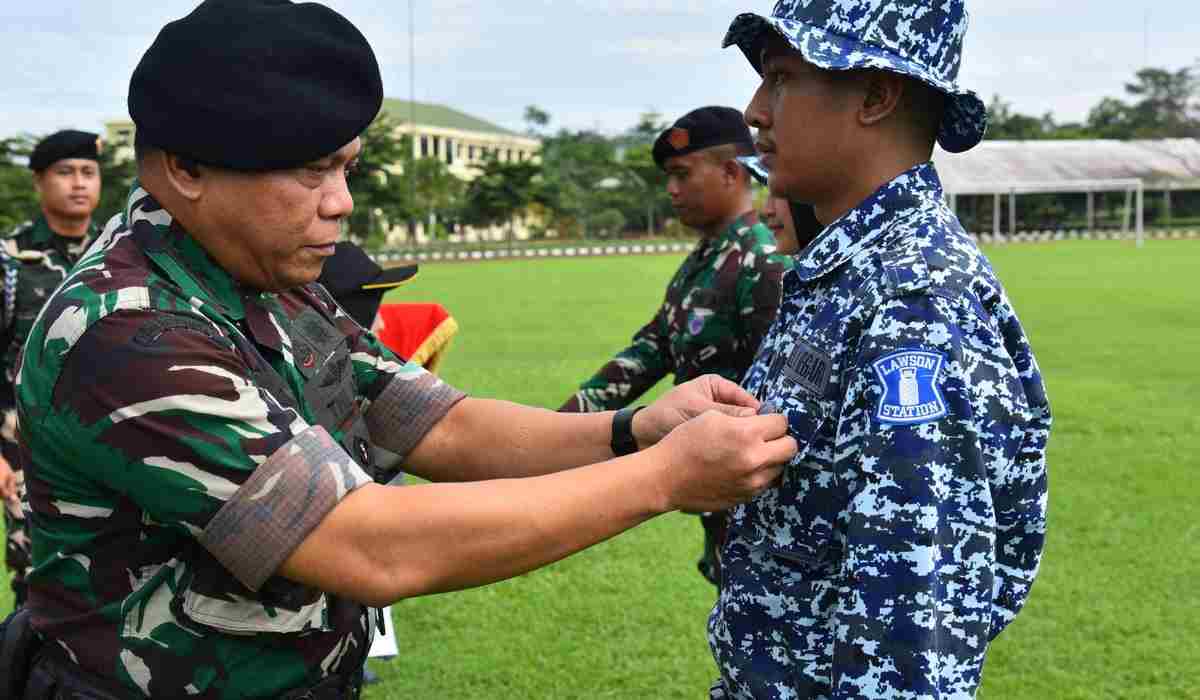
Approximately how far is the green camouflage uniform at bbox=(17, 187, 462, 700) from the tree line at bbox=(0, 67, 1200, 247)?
52.5m

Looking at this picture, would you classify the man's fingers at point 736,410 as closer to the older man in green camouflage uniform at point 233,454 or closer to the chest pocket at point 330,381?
the older man in green camouflage uniform at point 233,454

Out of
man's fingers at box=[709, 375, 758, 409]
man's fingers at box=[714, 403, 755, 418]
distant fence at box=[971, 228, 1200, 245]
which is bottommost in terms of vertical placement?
distant fence at box=[971, 228, 1200, 245]

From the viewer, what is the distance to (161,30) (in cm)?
197

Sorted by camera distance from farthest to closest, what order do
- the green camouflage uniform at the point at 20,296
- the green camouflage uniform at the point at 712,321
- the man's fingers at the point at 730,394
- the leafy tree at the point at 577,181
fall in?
1. the leafy tree at the point at 577,181
2. the green camouflage uniform at the point at 20,296
3. the green camouflage uniform at the point at 712,321
4. the man's fingers at the point at 730,394

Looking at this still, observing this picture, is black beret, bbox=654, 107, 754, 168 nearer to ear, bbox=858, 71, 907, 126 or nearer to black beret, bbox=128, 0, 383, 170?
ear, bbox=858, 71, 907, 126

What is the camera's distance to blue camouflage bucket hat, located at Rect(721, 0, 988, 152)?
6.47 ft

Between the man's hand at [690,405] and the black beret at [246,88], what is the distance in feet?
2.89

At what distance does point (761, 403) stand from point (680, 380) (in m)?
2.84

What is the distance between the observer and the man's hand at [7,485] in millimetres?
5605

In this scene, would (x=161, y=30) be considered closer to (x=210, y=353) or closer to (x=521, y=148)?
(x=210, y=353)

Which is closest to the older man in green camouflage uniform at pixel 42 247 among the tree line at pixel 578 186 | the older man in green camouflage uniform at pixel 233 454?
the older man in green camouflage uniform at pixel 233 454

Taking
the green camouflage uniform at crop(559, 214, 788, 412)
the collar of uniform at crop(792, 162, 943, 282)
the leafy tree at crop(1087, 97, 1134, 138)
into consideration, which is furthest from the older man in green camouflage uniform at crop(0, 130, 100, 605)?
the leafy tree at crop(1087, 97, 1134, 138)

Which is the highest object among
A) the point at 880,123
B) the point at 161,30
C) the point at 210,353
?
the point at 161,30

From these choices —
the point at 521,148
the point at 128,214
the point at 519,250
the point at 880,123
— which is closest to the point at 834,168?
the point at 880,123
